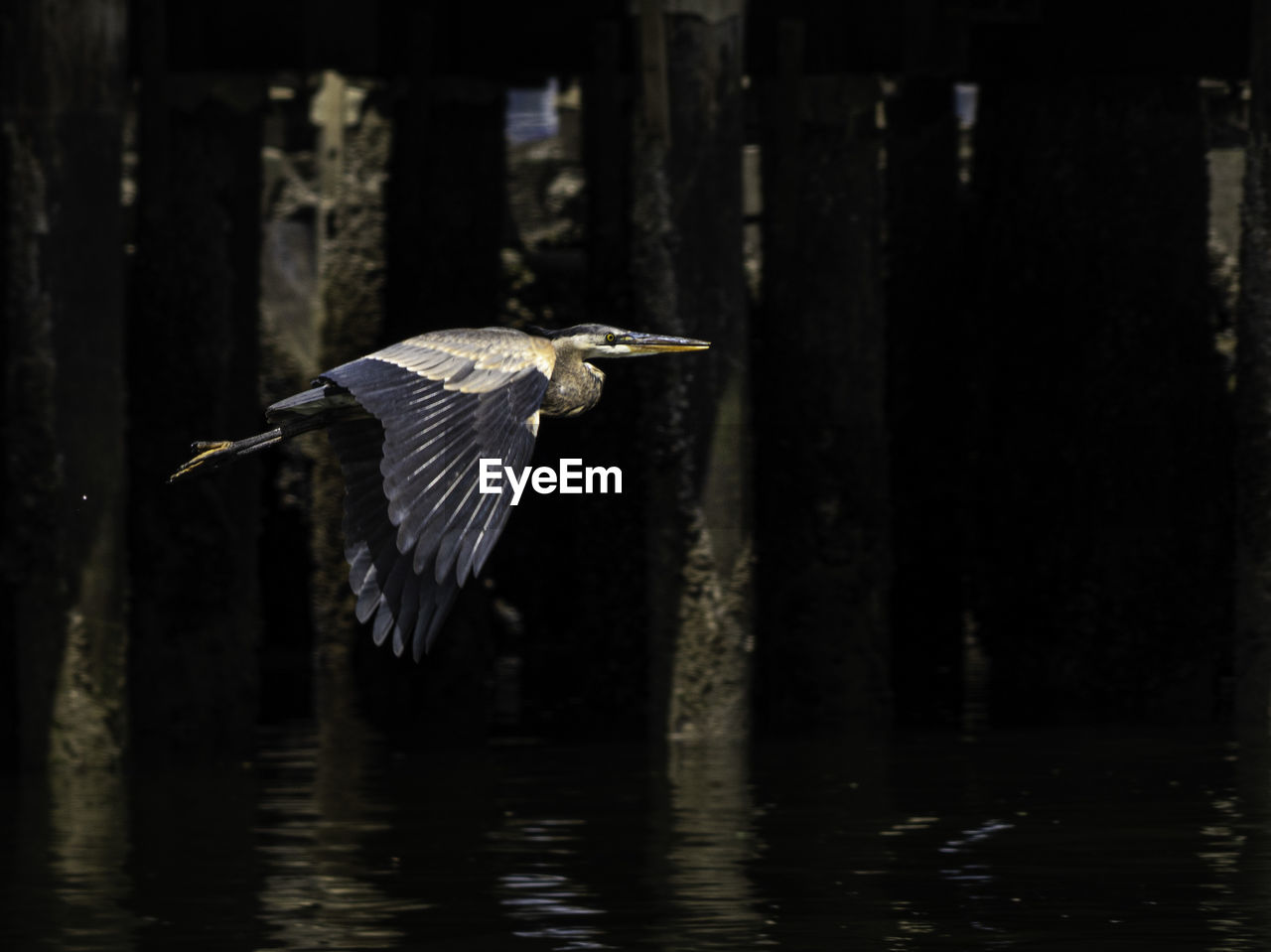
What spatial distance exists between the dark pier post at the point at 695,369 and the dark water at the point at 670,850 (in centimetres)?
46

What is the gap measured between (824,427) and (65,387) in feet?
12.8

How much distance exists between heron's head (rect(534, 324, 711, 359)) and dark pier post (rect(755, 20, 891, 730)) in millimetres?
6252

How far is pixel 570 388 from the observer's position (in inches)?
293

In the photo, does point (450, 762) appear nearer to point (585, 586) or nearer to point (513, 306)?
point (585, 586)

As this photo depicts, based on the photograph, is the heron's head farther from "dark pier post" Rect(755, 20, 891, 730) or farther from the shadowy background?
"dark pier post" Rect(755, 20, 891, 730)

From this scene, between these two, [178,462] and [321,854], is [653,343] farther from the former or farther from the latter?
[178,462]

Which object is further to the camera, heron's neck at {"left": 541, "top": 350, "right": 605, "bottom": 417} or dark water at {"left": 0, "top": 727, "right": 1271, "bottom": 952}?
dark water at {"left": 0, "top": 727, "right": 1271, "bottom": 952}

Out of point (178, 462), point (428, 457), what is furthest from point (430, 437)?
point (178, 462)

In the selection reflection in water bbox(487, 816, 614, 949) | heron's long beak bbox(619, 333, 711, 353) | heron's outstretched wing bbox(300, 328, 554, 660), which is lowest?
reflection in water bbox(487, 816, 614, 949)

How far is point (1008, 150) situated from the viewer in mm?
15000

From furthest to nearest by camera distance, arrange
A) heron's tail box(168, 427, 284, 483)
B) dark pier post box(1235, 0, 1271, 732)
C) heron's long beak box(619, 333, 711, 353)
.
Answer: dark pier post box(1235, 0, 1271, 732)
heron's tail box(168, 427, 284, 483)
heron's long beak box(619, 333, 711, 353)

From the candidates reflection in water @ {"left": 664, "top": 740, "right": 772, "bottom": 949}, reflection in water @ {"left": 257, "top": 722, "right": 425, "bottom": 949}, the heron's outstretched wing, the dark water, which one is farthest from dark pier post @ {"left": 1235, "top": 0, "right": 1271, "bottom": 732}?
the heron's outstretched wing

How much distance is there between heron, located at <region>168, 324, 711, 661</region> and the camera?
21.0 ft

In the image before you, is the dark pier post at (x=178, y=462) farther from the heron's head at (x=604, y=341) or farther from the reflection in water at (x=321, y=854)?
the heron's head at (x=604, y=341)
